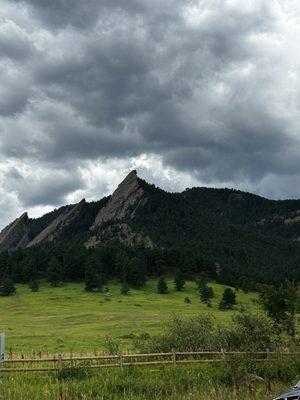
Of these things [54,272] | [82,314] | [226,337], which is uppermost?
[54,272]

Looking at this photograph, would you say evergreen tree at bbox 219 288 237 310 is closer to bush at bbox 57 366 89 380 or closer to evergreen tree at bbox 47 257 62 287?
evergreen tree at bbox 47 257 62 287

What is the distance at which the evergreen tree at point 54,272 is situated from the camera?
14310 cm

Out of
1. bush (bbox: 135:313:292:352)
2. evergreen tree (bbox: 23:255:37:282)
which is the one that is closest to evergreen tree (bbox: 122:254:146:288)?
evergreen tree (bbox: 23:255:37:282)

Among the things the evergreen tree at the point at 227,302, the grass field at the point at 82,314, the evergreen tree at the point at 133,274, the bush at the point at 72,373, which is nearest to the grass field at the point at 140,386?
the bush at the point at 72,373

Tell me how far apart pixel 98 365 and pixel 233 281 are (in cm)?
13146

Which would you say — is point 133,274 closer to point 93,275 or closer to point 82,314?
point 93,275

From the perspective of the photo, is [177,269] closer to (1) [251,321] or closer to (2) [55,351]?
(2) [55,351]

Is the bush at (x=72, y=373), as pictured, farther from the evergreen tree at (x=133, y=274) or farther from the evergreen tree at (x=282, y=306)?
the evergreen tree at (x=133, y=274)

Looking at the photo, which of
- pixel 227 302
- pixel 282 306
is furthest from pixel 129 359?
pixel 227 302

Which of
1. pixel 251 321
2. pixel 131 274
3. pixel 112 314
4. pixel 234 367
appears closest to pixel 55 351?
pixel 251 321

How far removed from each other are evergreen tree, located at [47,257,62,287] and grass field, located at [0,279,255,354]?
2314mm

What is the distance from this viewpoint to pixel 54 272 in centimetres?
14538

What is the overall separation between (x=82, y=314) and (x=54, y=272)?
5191cm

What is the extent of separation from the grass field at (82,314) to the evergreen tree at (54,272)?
2.31 meters
